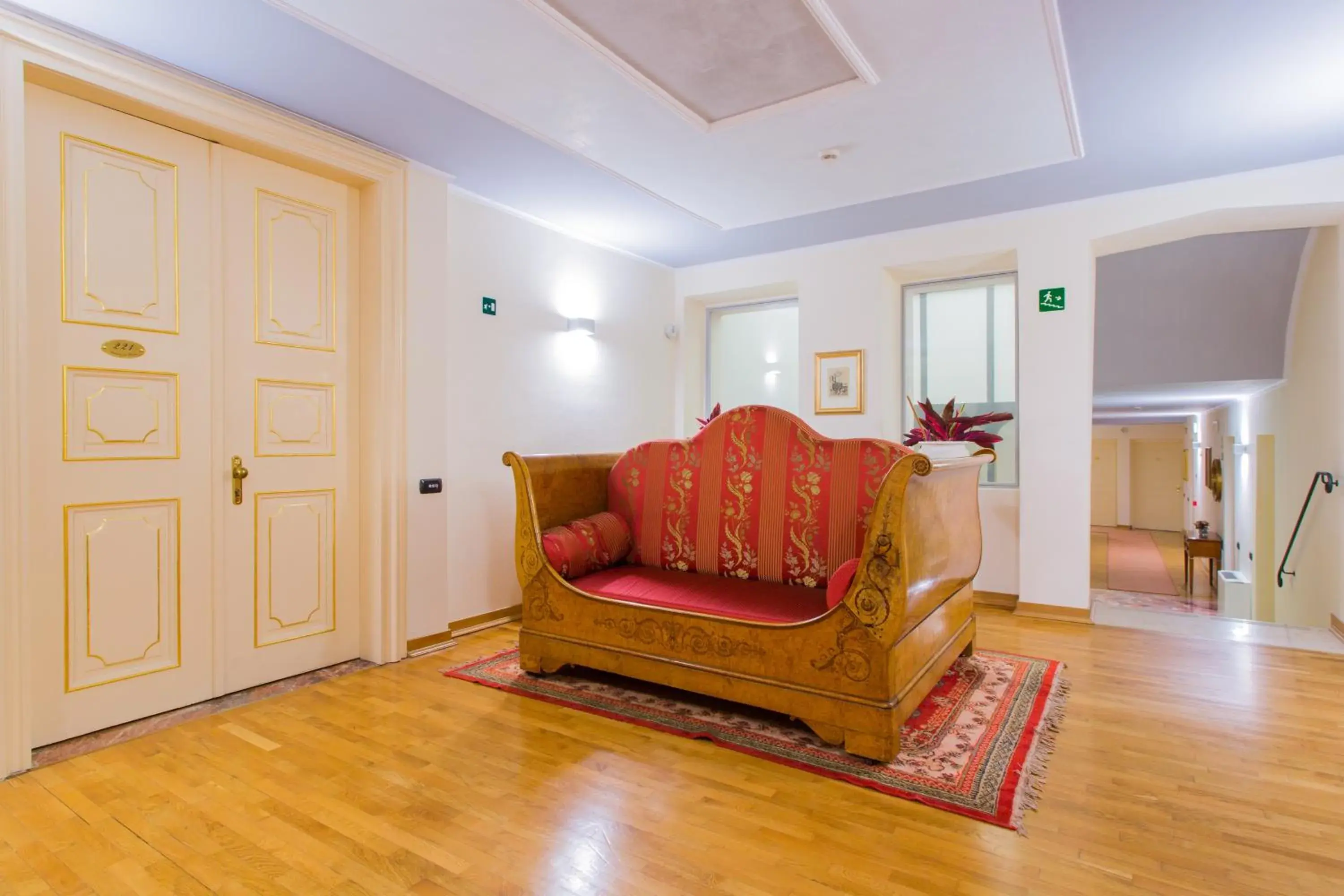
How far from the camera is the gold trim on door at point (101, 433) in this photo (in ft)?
7.83

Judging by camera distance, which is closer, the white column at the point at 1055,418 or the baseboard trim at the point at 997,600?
the white column at the point at 1055,418

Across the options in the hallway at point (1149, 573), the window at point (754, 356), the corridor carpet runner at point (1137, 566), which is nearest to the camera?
the window at point (754, 356)

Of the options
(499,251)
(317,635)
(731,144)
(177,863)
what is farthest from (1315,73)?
(317,635)

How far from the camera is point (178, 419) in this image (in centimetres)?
269

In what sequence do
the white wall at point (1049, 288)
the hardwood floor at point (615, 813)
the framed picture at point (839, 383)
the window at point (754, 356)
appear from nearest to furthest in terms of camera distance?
the hardwood floor at point (615, 813) < the white wall at point (1049, 288) < the framed picture at point (839, 383) < the window at point (754, 356)

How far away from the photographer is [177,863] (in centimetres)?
168

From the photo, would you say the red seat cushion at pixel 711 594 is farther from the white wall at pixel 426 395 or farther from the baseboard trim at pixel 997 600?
the baseboard trim at pixel 997 600

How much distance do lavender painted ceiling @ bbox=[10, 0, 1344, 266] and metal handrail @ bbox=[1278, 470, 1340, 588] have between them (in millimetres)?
1803

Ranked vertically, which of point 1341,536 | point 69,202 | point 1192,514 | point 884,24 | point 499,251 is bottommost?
point 1192,514

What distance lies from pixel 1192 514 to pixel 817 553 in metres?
13.6

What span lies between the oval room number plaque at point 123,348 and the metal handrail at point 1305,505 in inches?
235

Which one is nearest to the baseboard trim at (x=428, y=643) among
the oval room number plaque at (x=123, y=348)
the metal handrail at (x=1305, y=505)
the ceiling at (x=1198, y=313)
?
the oval room number plaque at (x=123, y=348)

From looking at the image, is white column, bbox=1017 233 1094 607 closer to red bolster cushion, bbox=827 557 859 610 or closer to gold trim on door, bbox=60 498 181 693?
red bolster cushion, bbox=827 557 859 610

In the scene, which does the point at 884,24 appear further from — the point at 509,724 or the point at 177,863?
the point at 177,863
